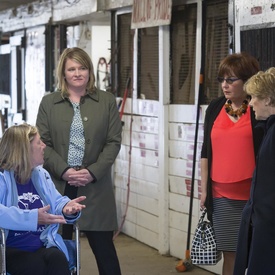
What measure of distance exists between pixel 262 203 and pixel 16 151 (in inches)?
54.5

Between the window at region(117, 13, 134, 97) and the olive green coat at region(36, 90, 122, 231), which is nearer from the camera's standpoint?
the olive green coat at region(36, 90, 122, 231)

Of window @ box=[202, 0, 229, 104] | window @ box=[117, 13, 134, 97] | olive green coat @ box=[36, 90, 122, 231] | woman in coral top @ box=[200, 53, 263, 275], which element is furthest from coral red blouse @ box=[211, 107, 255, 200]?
window @ box=[117, 13, 134, 97]

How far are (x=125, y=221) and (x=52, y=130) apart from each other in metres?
2.98

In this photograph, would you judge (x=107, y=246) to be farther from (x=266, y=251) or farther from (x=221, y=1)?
(x=221, y=1)

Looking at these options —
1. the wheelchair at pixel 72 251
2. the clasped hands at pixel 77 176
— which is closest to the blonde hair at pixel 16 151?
the wheelchair at pixel 72 251

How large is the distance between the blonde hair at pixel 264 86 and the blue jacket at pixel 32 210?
1228 millimetres

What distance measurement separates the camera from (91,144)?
208 inches

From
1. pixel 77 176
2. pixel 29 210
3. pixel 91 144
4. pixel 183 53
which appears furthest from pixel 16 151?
pixel 183 53

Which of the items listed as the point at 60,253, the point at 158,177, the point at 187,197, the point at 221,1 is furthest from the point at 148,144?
the point at 60,253

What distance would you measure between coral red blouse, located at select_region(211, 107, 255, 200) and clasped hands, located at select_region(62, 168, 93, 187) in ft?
2.66

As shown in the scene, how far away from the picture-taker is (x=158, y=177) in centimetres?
728

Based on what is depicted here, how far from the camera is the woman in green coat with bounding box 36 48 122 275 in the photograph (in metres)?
5.25

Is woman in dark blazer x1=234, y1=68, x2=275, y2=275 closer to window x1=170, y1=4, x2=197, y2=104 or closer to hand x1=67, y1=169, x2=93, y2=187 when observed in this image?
hand x1=67, y1=169, x2=93, y2=187

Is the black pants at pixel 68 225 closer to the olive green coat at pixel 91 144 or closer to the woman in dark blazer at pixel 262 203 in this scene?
the olive green coat at pixel 91 144
